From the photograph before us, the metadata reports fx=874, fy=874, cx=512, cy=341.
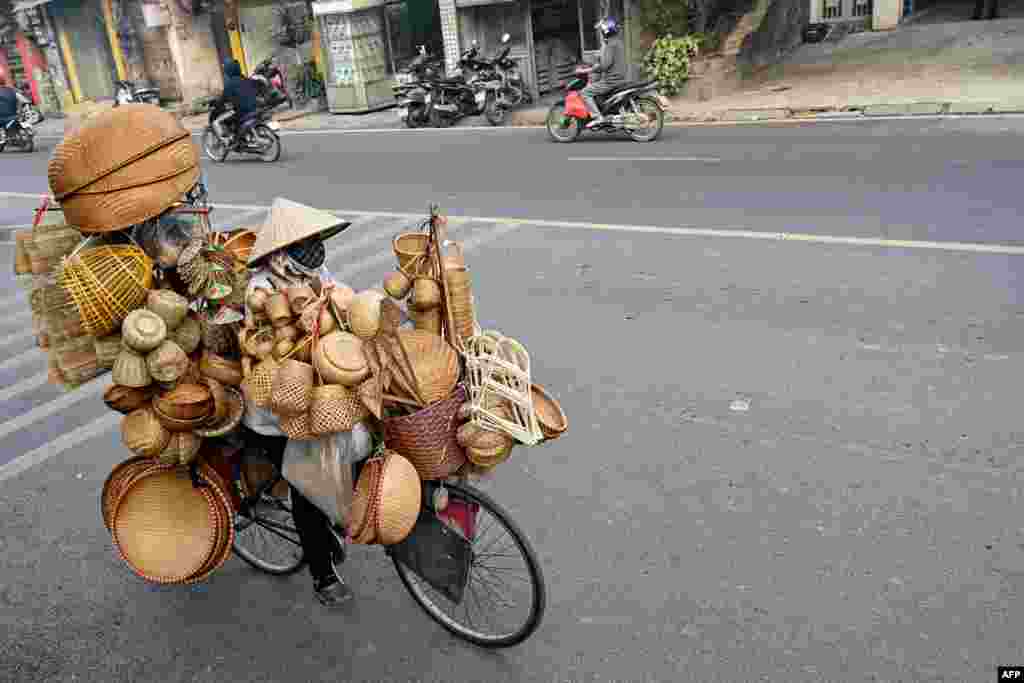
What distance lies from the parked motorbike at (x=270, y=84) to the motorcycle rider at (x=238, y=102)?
2.57ft

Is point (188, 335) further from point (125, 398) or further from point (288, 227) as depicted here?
point (288, 227)

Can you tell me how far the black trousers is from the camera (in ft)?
10.5

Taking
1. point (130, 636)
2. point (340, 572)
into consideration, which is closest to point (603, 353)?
point (340, 572)

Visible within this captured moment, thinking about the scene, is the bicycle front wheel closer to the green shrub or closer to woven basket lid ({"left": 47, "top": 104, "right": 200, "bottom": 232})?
woven basket lid ({"left": 47, "top": 104, "right": 200, "bottom": 232})

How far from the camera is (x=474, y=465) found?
291 cm

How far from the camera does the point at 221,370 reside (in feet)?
9.75

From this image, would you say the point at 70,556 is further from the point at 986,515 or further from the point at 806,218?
the point at 806,218

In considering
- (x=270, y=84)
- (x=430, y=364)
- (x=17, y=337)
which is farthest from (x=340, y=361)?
(x=270, y=84)

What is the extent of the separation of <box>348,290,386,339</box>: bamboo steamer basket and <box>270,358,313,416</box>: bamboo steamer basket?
20cm

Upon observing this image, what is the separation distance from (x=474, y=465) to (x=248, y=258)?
1091mm

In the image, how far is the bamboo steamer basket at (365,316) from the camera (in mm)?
2773

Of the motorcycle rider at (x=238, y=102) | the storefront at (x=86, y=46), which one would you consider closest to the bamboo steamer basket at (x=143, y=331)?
the motorcycle rider at (x=238, y=102)

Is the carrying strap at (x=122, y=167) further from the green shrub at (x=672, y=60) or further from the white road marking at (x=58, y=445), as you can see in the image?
the green shrub at (x=672, y=60)

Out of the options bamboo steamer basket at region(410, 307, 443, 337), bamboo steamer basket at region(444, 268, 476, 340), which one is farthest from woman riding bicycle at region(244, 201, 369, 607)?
bamboo steamer basket at region(444, 268, 476, 340)
